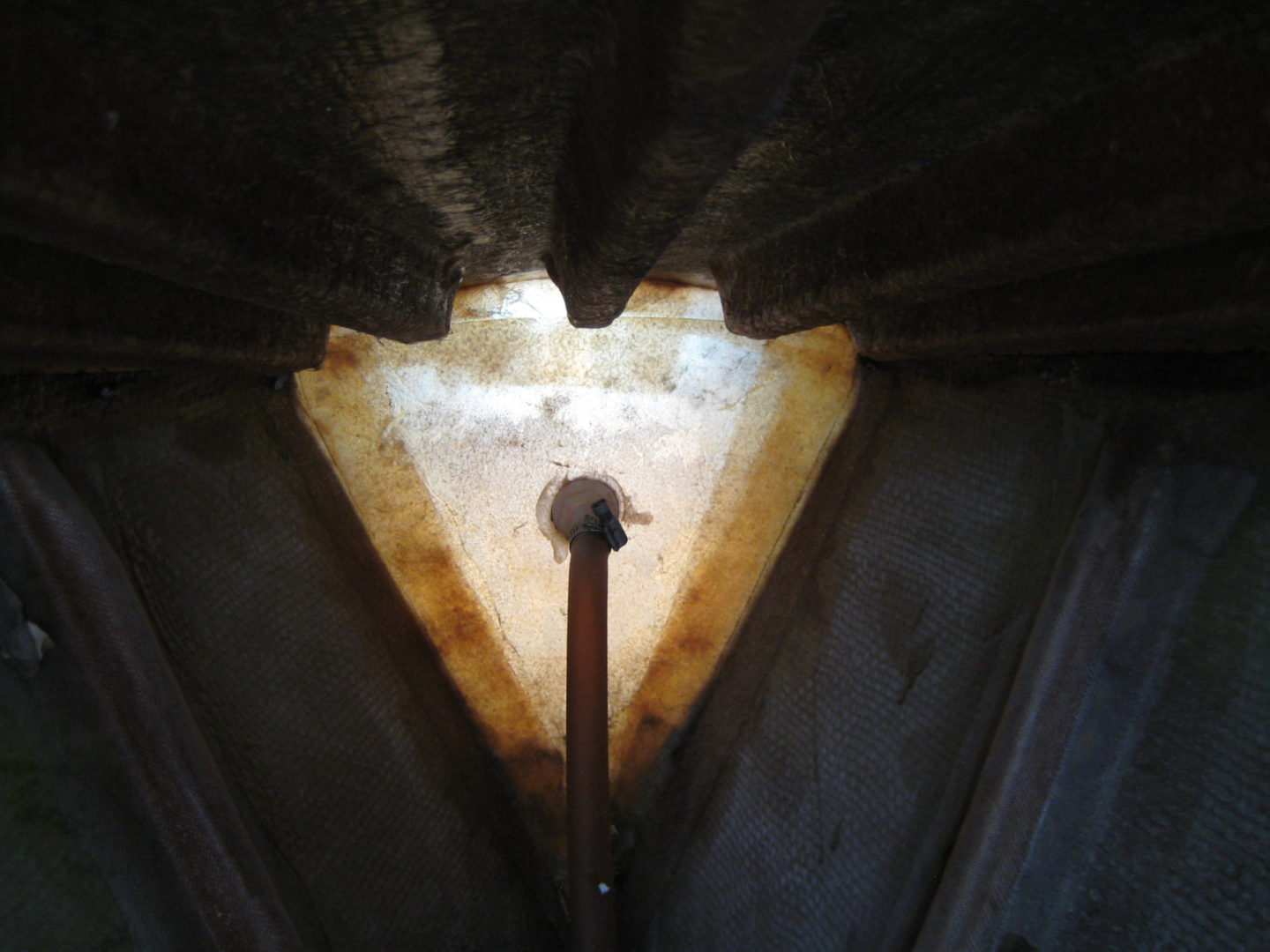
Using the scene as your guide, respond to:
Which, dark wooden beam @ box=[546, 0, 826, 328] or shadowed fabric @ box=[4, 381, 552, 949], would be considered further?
shadowed fabric @ box=[4, 381, 552, 949]

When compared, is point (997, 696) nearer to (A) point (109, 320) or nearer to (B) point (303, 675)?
(B) point (303, 675)

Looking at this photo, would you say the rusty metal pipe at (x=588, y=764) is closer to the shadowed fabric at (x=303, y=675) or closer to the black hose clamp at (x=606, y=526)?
the black hose clamp at (x=606, y=526)

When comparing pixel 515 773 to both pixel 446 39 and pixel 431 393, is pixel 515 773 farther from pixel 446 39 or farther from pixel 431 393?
pixel 446 39

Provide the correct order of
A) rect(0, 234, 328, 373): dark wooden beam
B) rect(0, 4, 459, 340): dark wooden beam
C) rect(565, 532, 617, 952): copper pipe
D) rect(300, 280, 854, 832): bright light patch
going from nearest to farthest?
rect(0, 4, 459, 340): dark wooden beam → rect(0, 234, 328, 373): dark wooden beam → rect(565, 532, 617, 952): copper pipe → rect(300, 280, 854, 832): bright light patch

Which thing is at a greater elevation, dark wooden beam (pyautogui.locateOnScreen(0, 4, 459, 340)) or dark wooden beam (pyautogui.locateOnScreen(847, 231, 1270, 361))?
dark wooden beam (pyautogui.locateOnScreen(847, 231, 1270, 361))

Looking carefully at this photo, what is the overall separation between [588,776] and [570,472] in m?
1.35

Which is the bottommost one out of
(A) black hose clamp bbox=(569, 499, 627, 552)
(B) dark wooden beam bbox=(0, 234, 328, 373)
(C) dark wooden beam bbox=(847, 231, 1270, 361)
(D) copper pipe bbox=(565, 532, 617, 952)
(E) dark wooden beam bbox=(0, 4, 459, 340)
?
(D) copper pipe bbox=(565, 532, 617, 952)

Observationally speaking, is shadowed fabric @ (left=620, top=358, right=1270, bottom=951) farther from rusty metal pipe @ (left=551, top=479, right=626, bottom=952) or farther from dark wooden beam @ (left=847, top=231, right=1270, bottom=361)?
rusty metal pipe @ (left=551, top=479, right=626, bottom=952)

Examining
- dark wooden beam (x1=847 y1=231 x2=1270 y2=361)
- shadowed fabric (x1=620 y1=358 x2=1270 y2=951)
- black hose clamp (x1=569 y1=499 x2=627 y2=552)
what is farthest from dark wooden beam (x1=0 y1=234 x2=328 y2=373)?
shadowed fabric (x1=620 y1=358 x2=1270 y2=951)

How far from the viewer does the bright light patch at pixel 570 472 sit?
11.7ft

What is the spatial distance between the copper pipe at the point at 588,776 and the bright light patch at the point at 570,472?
69 cm

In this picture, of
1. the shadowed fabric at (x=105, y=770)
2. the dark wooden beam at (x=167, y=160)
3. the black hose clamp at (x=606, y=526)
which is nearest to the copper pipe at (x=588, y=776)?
the black hose clamp at (x=606, y=526)

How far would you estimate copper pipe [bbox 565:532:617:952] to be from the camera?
2.86 meters

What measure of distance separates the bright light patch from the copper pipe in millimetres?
686
